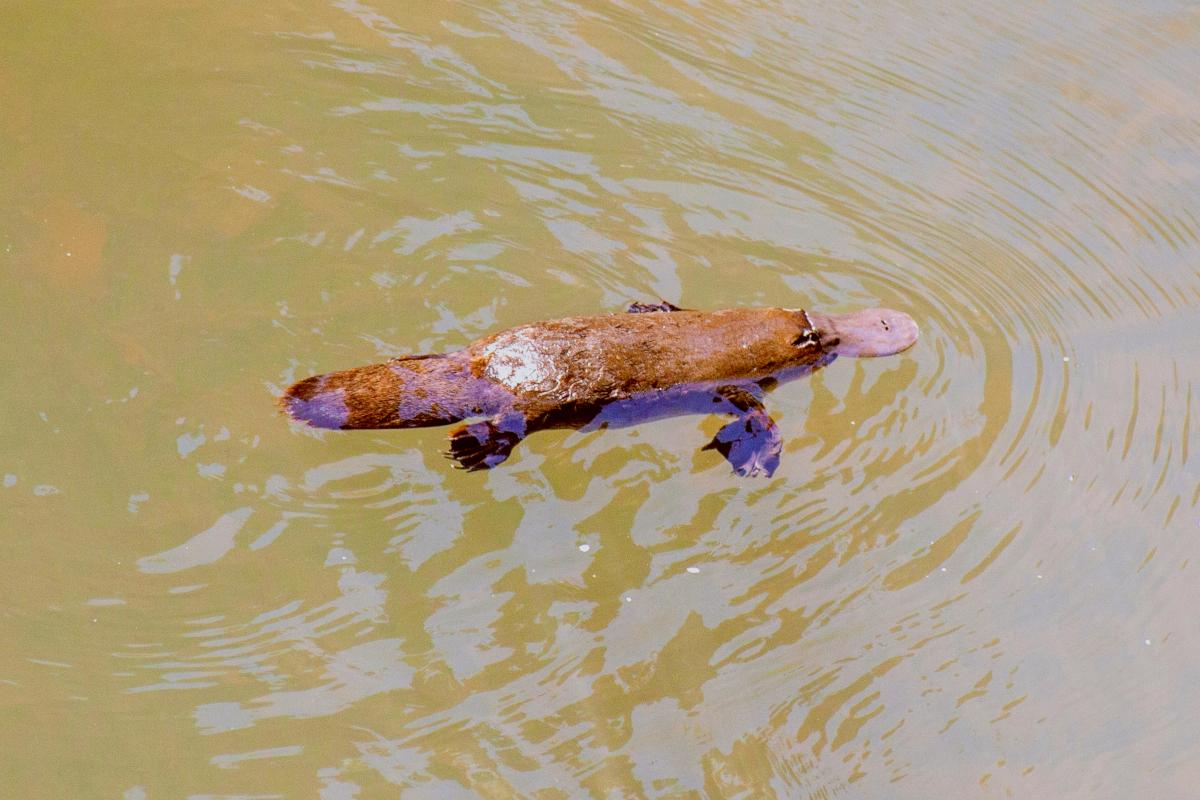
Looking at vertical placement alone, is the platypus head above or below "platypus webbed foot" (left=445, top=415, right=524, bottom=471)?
above

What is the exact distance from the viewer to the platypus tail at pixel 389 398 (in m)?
3.74

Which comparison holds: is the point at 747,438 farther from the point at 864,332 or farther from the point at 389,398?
the point at 389,398

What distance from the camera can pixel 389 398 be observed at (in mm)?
3729

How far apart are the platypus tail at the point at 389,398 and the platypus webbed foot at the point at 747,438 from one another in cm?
96

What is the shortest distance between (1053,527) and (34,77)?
486cm

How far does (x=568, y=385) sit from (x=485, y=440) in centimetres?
37

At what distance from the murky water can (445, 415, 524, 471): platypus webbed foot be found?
0.27 meters

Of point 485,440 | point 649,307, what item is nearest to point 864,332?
point 649,307

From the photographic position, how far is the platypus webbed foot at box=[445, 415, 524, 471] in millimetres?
3842

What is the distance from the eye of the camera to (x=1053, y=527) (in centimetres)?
443

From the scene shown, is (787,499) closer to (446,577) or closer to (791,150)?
(446,577)

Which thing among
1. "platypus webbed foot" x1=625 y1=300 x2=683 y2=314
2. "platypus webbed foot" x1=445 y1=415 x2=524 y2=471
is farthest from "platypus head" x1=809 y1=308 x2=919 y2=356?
"platypus webbed foot" x1=445 y1=415 x2=524 y2=471

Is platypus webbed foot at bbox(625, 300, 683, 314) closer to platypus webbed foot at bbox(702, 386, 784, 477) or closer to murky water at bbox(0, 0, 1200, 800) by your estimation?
murky water at bbox(0, 0, 1200, 800)

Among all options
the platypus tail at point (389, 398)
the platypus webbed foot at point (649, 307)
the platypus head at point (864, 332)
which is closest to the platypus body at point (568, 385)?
the platypus tail at point (389, 398)
